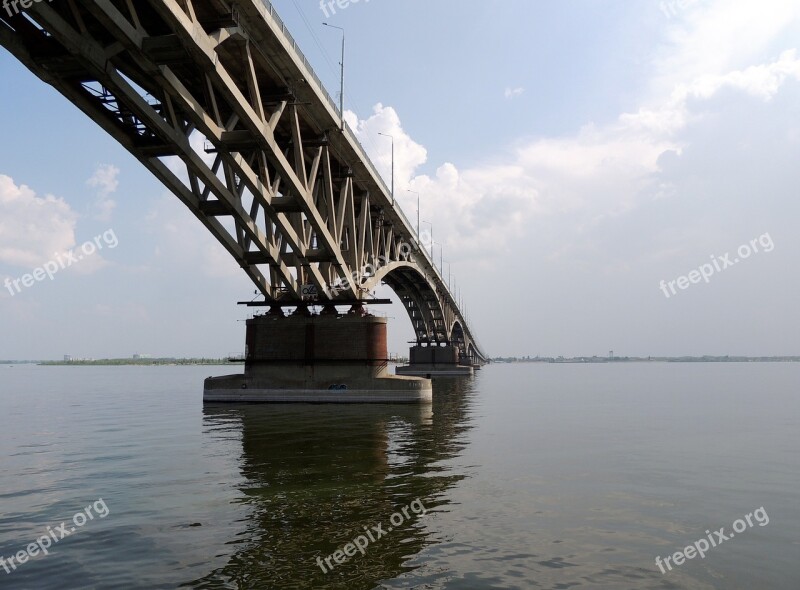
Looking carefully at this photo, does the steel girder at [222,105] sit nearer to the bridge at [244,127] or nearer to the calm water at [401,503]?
the bridge at [244,127]

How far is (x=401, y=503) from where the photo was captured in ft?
37.0

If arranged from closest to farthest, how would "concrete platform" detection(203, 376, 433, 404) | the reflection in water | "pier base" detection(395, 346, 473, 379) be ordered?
the reflection in water → "concrete platform" detection(203, 376, 433, 404) → "pier base" detection(395, 346, 473, 379)

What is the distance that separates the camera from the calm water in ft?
25.5

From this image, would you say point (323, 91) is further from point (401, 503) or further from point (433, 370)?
point (433, 370)

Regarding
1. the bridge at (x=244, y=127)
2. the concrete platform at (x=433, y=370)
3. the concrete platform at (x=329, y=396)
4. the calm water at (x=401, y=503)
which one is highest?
the bridge at (x=244, y=127)

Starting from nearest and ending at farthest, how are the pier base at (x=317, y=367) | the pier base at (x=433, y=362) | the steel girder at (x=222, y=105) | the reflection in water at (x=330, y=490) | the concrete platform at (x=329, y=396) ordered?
1. the reflection in water at (x=330, y=490)
2. the steel girder at (x=222, y=105)
3. the concrete platform at (x=329, y=396)
4. the pier base at (x=317, y=367)
5. the pier base at (x=433, y=362)

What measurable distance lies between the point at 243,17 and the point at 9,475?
17264 millimetres

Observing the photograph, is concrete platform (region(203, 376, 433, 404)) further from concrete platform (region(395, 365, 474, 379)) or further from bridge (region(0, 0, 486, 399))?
concrete platform (region(395, 365, 474, 379))

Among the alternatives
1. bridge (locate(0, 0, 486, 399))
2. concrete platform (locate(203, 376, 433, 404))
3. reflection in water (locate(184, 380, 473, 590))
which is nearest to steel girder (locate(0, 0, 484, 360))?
bridge (locate(0, 0, 486, 399))

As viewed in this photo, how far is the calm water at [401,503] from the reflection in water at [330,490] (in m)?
0.04

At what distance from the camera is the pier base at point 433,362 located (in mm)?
89938

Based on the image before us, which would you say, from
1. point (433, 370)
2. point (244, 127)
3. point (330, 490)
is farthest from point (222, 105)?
point (433, 370)

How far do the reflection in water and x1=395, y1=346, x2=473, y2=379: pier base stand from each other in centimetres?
6334

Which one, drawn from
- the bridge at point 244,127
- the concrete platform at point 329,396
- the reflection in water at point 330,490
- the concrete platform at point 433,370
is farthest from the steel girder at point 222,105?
the concrete platform at point 433,370
